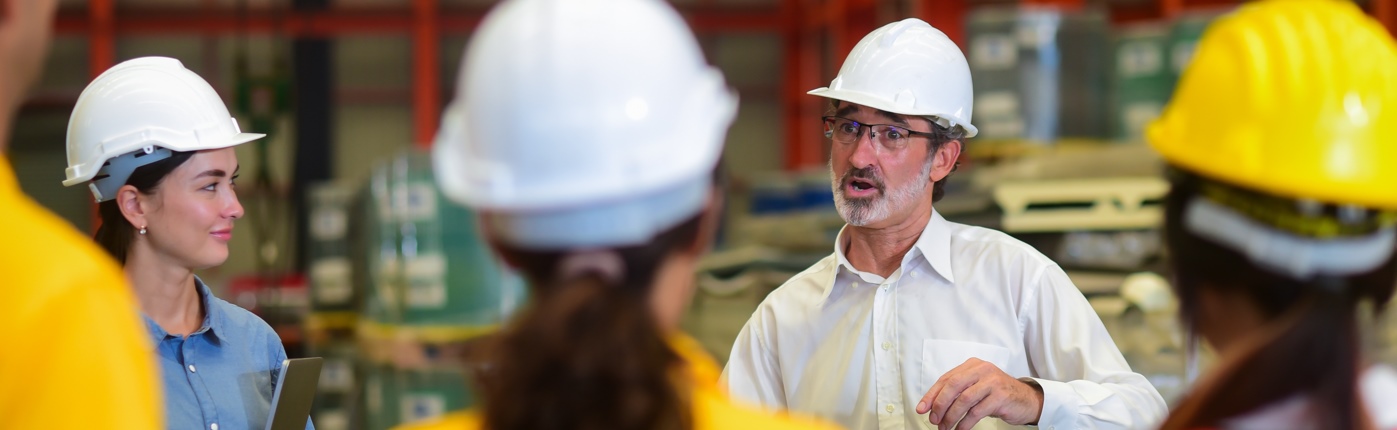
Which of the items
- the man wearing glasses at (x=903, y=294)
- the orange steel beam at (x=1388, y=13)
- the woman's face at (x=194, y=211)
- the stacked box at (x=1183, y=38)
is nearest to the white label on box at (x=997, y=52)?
the stacked box at (x=1183, y=38)

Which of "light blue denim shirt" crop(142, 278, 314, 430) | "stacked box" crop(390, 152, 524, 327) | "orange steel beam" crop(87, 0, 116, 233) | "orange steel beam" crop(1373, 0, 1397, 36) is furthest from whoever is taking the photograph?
"orange steel beam" crop(87, 0, 116, 233)

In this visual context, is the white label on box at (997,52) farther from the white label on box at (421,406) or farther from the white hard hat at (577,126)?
the white hard hat at (577,126)

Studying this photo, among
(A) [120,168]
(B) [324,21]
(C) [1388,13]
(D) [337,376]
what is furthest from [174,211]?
(B) [324,21]

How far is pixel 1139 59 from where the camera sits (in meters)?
7.43

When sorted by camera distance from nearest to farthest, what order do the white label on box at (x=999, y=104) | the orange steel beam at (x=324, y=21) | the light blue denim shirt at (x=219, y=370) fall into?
1. the light blue denim shirt at (x=219, y=370)
2. the white label on box at (x=999, y=104)
3. the orange steel beam at (x=324, y=21)

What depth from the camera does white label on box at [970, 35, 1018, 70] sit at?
7.21m

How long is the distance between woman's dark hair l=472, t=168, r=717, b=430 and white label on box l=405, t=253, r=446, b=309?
6.10m

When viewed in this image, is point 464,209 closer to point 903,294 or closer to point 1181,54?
point 1181,54

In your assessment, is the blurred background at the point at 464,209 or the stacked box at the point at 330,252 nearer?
the blurred background at the point at 464,209

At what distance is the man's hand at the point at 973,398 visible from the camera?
99.8 inches

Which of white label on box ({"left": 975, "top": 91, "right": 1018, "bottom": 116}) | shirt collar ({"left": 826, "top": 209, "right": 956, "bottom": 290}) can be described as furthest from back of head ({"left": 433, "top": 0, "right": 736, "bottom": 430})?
white label on box ({"left": 975, "top": 91, "right": 1018, "bottom": 116})


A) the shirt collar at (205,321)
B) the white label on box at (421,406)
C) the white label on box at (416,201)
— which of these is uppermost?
the shirt collar at (205,321)

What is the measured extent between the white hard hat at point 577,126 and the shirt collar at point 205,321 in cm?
156

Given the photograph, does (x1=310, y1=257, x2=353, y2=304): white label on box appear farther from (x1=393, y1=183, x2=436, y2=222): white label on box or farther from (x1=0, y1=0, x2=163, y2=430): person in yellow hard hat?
(x1=0, y1=0, x2=163, y2=430): person in yellow hard hat
